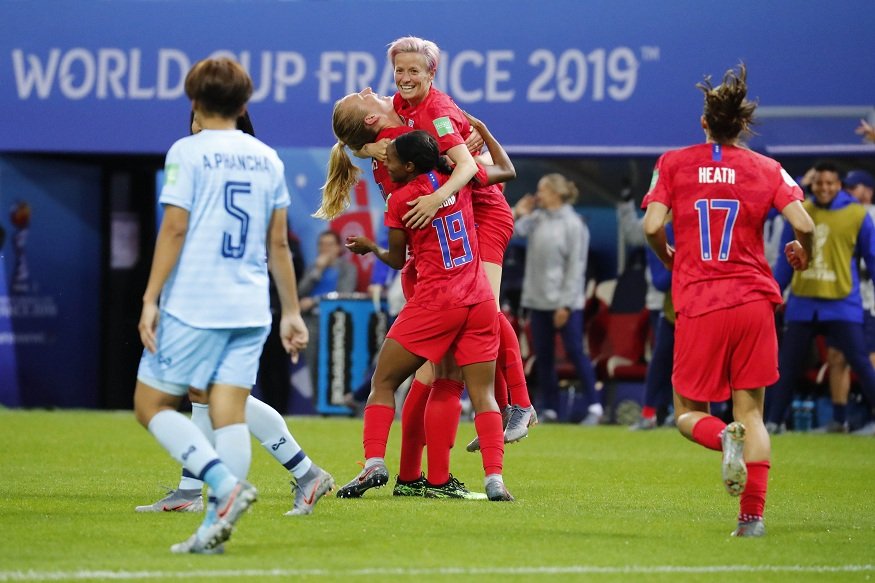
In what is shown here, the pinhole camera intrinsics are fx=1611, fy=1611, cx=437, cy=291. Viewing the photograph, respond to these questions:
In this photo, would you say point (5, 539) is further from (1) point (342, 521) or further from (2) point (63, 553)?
(1) point (342, 521)

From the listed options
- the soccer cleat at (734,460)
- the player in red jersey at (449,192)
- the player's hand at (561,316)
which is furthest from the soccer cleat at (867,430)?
the soccer cleat at (734,460)

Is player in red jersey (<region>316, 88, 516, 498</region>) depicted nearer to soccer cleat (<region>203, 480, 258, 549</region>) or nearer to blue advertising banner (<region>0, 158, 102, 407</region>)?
soccer cleat (<region>203, 480, 258, 549</region>)

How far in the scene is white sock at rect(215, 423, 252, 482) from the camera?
20.1 feet

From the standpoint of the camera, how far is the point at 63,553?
602cm

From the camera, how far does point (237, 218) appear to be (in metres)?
6.05

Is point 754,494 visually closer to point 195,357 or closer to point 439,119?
point 195,357

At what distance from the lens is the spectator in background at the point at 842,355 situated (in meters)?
15.0

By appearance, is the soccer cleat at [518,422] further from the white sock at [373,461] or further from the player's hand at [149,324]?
the player's hand at [149,324]

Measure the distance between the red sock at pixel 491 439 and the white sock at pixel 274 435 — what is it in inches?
49.2

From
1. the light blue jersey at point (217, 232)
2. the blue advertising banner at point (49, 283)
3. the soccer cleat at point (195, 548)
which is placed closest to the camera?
the soccer cleat at point (195, 548)

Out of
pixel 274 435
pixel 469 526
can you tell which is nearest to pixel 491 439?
pixel 469 526

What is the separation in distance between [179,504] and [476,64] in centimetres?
1016

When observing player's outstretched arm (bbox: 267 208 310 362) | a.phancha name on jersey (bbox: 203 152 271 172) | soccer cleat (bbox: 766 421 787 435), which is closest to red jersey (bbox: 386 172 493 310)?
player's outstretched arm (bbox: 267 208 310 362)

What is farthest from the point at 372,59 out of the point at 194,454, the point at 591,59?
the point at 194,454
